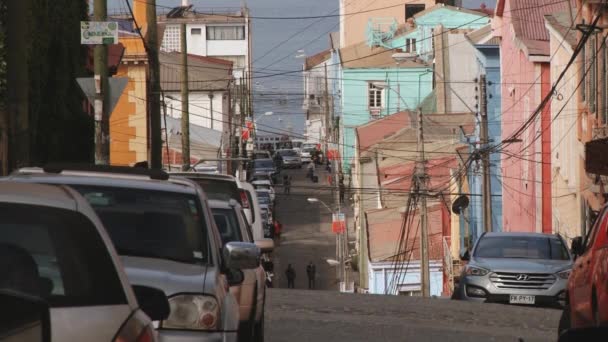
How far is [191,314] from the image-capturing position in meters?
8.90

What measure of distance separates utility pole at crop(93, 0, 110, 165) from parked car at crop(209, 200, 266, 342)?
776 centimetres

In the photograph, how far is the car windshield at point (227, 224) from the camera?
1480cm

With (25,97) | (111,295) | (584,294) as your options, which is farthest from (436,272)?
(111,295)

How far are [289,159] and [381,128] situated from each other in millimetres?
40104

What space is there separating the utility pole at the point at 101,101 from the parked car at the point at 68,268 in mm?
16676

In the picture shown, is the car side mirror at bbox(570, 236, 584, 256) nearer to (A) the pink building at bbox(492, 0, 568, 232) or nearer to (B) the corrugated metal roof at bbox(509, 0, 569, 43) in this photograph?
(A) the pink building at bbox(492, 0, 568, 232)

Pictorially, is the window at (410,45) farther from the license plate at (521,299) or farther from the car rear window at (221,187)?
the car rear window at (221,187)

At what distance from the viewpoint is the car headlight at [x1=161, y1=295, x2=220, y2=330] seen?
8883 mm

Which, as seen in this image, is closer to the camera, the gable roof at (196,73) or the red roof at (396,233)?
the red roof at (396,233)

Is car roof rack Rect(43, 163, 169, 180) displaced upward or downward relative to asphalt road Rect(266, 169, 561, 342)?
upward

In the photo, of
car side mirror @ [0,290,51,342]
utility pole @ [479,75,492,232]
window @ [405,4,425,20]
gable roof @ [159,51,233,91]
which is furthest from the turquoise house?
car side mirror @ [0,290,51,342]

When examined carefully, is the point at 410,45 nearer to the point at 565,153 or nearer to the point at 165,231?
the point at 565,153

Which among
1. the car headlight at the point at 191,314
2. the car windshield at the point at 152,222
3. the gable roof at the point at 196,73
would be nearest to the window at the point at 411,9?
the gable roof at the point at 196,73

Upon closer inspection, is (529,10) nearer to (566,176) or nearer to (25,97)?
(566,176)
